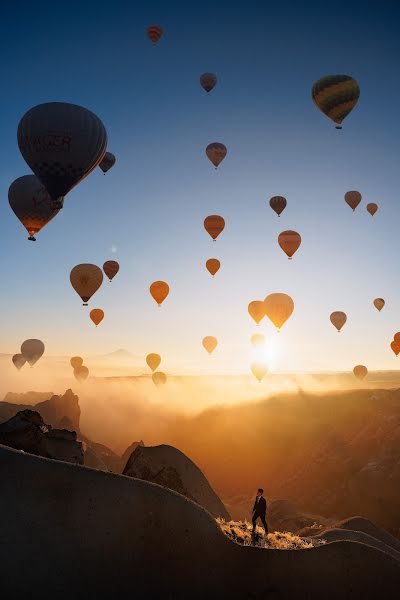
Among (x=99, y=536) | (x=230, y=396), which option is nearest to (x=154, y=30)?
(x=99, y=536)

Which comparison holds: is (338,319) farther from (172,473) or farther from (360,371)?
(172,473)

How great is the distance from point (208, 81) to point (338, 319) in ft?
116

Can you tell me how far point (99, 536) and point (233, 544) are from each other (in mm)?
4650

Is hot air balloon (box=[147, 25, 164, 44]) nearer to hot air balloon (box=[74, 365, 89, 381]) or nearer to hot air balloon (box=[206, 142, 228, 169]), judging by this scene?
hot air balloon (box=[206, 142, 228, 169])

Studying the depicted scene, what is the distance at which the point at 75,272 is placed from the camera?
42.2 meters

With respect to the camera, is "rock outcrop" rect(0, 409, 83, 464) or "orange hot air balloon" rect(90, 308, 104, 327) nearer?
"rock outcrop" rect(0, 409, 83, 464)

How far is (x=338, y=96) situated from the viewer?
38.6 meters

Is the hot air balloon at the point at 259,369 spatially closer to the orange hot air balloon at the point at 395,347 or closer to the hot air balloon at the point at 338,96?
the orange hot air balloon at the point at 395,347

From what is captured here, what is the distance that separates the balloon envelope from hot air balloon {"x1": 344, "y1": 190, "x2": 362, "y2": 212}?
66.9 feet

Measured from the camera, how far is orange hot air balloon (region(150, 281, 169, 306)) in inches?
2063

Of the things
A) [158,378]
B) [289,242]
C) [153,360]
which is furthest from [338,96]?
[158,378]

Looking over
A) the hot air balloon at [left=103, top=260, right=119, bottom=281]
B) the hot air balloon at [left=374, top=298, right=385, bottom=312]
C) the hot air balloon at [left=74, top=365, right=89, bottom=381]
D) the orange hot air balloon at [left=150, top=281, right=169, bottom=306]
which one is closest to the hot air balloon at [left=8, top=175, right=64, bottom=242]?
the hot air balloon at [left=103, top=260, right=119, bottom=281]

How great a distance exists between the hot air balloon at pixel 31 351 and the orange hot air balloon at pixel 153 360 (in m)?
17.7

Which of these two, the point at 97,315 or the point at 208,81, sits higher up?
the point at 208,81
